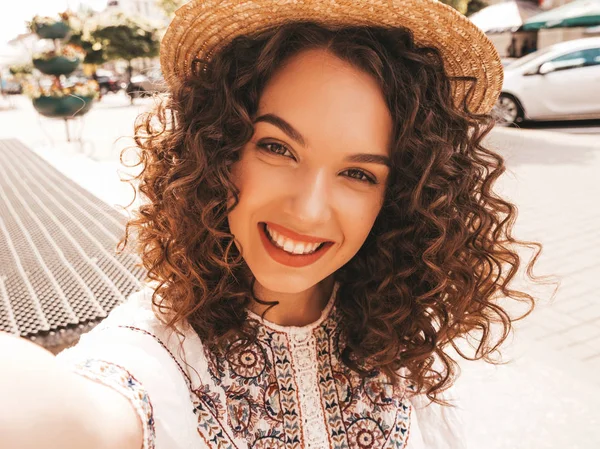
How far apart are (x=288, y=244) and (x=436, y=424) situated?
0.85 m

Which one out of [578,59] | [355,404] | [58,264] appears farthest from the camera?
[578,59]

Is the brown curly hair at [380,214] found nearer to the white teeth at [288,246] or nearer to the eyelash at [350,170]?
the eyelash at [350,170]

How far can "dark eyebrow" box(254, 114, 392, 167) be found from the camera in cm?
118

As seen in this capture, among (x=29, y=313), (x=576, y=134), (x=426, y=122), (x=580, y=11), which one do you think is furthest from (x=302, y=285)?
(x=580, y=11)

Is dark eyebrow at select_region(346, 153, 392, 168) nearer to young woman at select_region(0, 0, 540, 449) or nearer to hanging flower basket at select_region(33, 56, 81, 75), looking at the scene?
young woman at select_region(0, 0, 540, 449)

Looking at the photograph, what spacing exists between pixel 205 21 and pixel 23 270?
1725 mm

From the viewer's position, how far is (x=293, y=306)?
145 centimetres

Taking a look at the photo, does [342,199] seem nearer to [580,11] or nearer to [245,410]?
[245,410]

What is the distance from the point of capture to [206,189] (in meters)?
1.30

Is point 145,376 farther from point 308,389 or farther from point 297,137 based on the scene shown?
point 297,137

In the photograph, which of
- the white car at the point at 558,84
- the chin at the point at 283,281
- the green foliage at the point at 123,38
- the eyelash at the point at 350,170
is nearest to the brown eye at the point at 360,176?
the eyelash at the point at 350,170

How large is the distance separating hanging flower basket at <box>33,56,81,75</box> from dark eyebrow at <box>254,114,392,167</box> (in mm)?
7821

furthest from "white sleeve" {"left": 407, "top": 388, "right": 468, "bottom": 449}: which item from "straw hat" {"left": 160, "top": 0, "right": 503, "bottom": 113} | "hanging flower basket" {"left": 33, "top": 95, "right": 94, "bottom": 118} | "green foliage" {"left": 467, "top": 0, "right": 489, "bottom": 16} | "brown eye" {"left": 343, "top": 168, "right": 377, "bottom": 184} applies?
"green foliage" {"left": 467, "top": 0, "right": 489, "bottom": 16}

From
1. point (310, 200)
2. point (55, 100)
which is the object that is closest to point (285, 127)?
point (310, 200)
